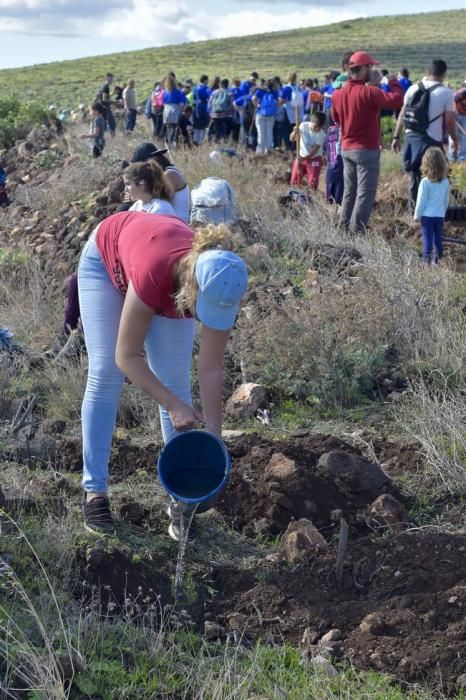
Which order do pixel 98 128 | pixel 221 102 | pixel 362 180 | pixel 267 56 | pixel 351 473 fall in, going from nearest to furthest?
pixel 351 473
pixel 362 180
pixel 98 128
pixel 221 102
pixel 267 56

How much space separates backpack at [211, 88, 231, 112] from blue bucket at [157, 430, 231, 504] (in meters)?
16.7

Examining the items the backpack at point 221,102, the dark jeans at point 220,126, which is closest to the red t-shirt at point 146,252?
the backpack at point 221,102

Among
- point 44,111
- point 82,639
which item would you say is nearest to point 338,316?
point 82,639

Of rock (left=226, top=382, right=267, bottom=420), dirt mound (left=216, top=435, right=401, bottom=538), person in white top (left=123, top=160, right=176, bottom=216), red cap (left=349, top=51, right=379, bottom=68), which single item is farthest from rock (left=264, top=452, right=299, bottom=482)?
red cap (left=349, top=51, right=379, bottom=68)

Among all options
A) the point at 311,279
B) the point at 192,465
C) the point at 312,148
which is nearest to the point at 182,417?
the point at 192,465

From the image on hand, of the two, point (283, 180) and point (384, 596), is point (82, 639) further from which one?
point (283, 180)

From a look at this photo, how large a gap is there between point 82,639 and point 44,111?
1977cm

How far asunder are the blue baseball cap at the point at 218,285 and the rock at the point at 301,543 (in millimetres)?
1174

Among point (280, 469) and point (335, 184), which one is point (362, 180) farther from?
point (280, 469)

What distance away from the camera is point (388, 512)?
4688mm

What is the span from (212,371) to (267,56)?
62385 millimetres

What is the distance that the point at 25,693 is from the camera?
3168mm

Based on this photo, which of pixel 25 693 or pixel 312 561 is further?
pixel 312 561

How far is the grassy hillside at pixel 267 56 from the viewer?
53472mm
